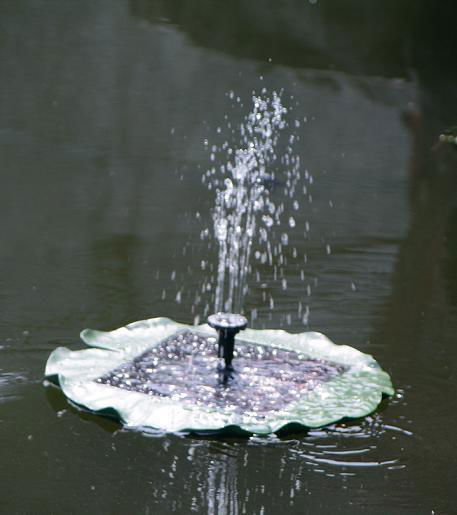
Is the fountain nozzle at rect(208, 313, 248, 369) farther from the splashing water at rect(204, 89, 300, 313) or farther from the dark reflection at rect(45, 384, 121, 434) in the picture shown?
the splashing water at rect(204, 89, 300, 313)

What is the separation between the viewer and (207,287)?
7.60 m

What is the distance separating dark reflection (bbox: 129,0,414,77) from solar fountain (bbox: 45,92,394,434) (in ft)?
25.8

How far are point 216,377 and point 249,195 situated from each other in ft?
17.2

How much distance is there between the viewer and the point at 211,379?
5.57 m

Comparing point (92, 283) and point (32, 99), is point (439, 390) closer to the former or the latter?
point (92, 283)

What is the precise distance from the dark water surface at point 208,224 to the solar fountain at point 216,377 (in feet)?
0.33

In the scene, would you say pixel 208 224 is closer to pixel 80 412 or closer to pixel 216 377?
pixel 216 377

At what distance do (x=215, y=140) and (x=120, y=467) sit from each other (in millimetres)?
7167

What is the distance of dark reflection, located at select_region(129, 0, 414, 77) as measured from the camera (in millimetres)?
14273

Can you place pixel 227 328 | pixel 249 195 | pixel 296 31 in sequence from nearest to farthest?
pixel 227 328
pixel 249 195
pixel 296 31

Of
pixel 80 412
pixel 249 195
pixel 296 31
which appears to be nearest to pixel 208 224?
pixel 249 195

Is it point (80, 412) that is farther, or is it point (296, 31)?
point (296, 31)

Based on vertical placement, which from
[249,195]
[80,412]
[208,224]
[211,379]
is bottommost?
[80,412]

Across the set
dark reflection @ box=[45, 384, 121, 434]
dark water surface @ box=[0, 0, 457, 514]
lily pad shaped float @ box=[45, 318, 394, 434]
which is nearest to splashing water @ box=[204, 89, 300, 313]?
dark water surface @ box=[0, 0, 457, 514]
